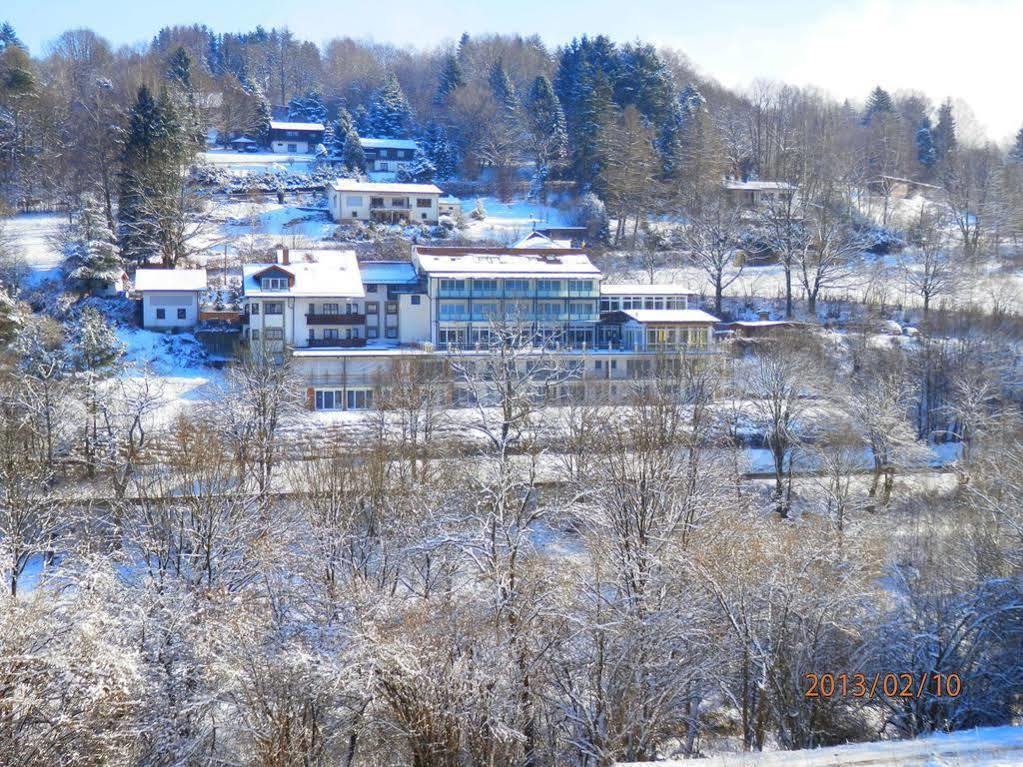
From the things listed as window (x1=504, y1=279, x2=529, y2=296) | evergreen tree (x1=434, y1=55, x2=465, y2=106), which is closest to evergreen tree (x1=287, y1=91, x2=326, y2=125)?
A: evergreen tree (x1=434, y1=55, x2=465, y2=106)

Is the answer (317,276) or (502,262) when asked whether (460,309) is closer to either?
(502,262)

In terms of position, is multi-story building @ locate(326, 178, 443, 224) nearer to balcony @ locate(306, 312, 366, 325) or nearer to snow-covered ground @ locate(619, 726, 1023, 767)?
balcony @ locate(306, 312, 366, 325)

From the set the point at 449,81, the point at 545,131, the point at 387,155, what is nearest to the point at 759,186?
the point at 545,131

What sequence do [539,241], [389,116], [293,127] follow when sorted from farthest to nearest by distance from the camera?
[389,116]
[293,127]
[539,241]

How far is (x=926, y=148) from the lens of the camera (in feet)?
194

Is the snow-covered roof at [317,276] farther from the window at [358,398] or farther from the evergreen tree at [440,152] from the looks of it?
the evergreen tree at [440,152]

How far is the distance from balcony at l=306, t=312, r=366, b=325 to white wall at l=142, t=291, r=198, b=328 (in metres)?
4.21

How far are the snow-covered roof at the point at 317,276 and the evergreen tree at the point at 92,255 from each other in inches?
183

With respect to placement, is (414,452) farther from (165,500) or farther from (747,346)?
(747,346)

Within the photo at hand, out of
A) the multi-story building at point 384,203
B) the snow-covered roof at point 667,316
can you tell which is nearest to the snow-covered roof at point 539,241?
the multi-story building at point 384,203

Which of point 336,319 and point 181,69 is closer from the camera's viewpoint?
point 336,319

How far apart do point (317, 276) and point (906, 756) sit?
27211 millimetres

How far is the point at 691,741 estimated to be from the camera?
12.3 metres

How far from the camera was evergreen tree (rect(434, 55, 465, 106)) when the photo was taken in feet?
199
